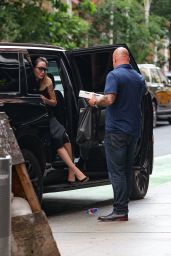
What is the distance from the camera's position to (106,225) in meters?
9.66

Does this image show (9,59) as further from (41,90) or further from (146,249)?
(146,249)

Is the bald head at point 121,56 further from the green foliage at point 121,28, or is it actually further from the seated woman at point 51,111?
Answer: the green foliage at point 121,28

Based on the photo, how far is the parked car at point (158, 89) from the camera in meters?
28.4

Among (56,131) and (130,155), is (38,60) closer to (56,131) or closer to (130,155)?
(56,131)

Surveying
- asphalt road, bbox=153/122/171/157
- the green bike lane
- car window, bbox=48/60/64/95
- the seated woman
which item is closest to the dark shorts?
the seated woman

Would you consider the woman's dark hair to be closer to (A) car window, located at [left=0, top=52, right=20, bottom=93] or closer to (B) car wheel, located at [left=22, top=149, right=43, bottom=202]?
(A) car window, located at [left=0, top=52, right=20, bottom=93]

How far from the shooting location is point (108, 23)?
126 ft

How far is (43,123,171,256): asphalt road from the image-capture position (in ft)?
27.0

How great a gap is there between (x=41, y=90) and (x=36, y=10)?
14.2 metres

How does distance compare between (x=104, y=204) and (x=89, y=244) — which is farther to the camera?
(x=104, y=204)

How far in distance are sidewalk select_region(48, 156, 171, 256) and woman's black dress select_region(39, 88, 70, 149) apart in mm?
907

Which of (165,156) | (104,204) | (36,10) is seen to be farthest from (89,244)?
(36,10)

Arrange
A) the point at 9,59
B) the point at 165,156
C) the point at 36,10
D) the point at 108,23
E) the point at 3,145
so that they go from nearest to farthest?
1. the point at 3,145
2. the point at 9,59
3. the point at 165,156
4. the point at 36,10
5. the point at 108,23

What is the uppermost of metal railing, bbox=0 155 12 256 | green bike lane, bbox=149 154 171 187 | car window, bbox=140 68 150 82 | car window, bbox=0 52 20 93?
car window, bbox=0 52 20 93
